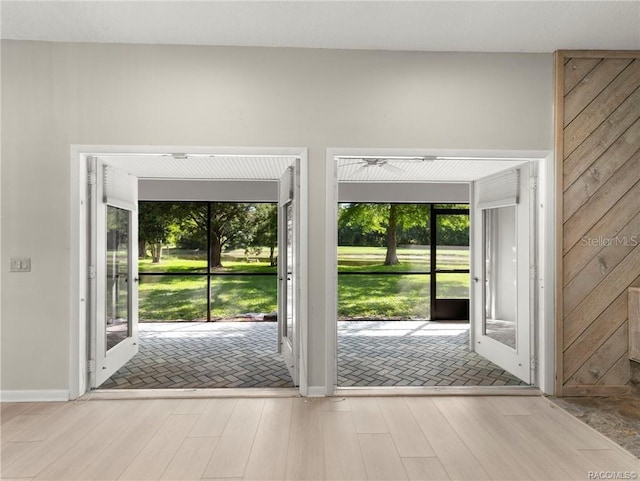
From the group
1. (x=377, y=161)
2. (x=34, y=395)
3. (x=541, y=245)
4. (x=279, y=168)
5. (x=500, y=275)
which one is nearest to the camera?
(x=34, y=395)

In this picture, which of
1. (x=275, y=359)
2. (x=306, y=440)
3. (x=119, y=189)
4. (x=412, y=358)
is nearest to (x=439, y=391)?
(x=412, y=358)

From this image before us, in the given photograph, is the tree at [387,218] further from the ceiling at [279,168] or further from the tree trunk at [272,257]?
the ceiling at [279,168]

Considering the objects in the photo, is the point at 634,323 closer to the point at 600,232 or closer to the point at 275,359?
the point at 600,232

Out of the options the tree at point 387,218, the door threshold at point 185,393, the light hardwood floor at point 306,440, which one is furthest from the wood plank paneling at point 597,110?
the tree at point 387,218

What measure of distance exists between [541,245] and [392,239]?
17.7 feet

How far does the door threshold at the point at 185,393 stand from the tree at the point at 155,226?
537 centimetres

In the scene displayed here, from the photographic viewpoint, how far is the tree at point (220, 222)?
826cm

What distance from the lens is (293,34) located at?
117 inches

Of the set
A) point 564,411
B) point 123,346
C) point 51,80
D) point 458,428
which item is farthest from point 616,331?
point 51,80

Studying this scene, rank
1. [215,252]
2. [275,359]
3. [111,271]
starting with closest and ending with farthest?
[111,271] < [275,359] < [215,252]

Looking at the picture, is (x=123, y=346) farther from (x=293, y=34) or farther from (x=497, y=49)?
(x=497, y=49)

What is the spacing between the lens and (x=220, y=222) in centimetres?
833

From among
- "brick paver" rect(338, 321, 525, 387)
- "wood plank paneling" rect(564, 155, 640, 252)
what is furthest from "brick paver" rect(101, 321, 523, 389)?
"wood plank paneling" rect(564, 155, 640, 252)

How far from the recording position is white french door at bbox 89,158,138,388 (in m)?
3.27
